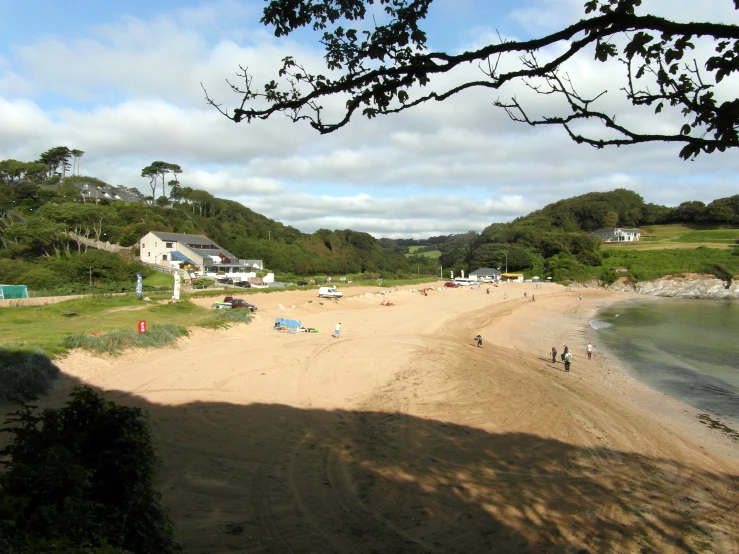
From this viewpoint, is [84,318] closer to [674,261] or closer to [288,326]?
[288,326]

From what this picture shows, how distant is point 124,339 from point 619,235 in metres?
127

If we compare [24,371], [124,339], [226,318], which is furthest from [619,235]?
[24,371]

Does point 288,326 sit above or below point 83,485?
below

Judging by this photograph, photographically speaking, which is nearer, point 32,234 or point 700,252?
point 32,234

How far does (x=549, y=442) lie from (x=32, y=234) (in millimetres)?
48624

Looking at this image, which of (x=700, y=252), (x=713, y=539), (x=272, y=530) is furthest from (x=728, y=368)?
(x=700, y=252)

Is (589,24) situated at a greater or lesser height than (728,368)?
greater

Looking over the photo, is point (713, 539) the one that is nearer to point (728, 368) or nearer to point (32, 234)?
point (728, 368)

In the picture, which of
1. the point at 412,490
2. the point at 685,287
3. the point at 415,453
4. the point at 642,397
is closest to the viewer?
the point at 412,490

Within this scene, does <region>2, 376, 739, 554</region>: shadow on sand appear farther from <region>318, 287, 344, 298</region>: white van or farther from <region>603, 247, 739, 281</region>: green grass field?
<region>603, 247, 739, 281</region>: green grass field

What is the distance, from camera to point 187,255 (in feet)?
186

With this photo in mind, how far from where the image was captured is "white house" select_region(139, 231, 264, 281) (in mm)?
54406

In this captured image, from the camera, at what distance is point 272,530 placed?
21.0 feet

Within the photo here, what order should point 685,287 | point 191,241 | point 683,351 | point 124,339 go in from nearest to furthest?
point 124,339 < point 683,351 < point 191,241 < point 685,287
